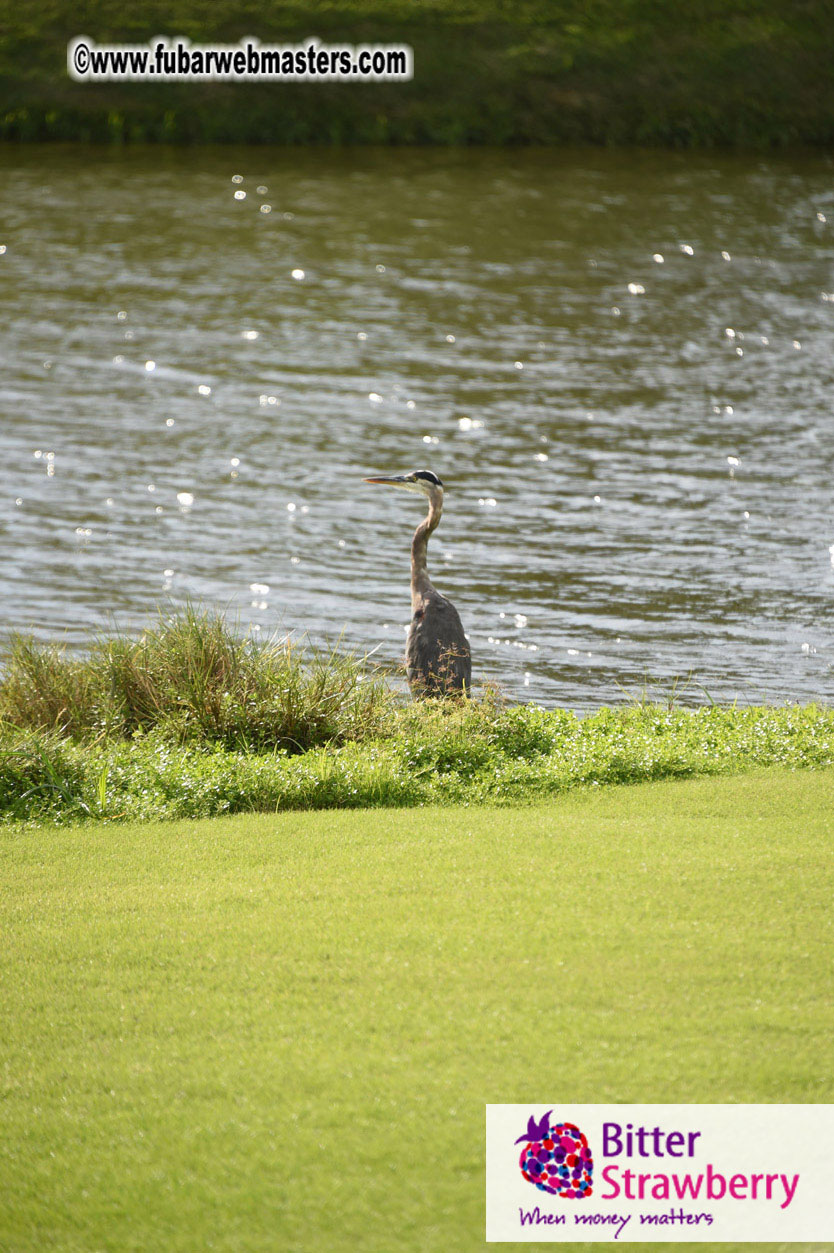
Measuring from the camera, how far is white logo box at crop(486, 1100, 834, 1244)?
13.1 ft

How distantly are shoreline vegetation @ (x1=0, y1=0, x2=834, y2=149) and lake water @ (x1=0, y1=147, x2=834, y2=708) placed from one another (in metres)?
1.45

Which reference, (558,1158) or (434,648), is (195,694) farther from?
(558,1158)

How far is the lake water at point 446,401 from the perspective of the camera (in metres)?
14.1

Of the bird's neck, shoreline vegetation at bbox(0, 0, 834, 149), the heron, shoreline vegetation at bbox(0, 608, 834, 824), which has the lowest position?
shoreline vegetation at bbox(0, 608, 834, 824)

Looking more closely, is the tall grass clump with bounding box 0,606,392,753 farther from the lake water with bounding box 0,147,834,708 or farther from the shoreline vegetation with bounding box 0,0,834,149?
the shoreline vegetation with bounding box 0,0,834,149

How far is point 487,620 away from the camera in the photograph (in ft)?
45.4

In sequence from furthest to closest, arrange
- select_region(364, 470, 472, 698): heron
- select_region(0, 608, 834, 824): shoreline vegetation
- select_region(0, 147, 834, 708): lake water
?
select_region(0, 147, 834, 708): lake water → select_region(364, 470, 472, 698): heron → select_region(0, 608, 834, 824): shoreline vegetation

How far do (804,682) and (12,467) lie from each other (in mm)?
11668

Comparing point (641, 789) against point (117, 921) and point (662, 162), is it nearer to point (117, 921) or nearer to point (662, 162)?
point (117, 921)

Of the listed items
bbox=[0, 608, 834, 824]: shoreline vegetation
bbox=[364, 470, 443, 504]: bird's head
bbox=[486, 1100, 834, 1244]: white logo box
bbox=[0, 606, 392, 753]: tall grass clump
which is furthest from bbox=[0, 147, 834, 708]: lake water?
bbox=[486, 1100, 834, 1244]: white logo box

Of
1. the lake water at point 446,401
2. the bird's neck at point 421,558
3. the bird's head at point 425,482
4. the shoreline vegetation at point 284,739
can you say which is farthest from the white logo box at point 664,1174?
the bird's head at point 425,482

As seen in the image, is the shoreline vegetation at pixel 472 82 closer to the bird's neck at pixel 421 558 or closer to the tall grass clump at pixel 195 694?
the bird's neck at pixel 421 558

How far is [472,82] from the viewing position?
3778cm

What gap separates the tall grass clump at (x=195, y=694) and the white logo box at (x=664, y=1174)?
4969 millimetres
